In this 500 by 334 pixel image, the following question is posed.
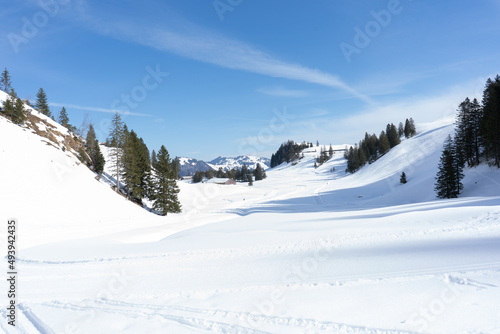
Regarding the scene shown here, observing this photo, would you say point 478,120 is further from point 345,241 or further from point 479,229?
point 345,241

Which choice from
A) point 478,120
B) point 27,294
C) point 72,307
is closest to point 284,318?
point 72,307

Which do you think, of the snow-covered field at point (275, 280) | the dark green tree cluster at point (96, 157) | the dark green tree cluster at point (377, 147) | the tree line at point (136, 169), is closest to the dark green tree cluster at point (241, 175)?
the dark green tree cluster at point (377, 147)

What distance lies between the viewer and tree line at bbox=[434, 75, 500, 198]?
2811cm

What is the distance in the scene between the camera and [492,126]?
27906 mm

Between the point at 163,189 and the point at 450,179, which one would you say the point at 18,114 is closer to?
the point at 163,189

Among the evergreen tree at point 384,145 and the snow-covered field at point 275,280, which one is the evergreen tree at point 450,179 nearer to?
the snow-covered field at point 275,280

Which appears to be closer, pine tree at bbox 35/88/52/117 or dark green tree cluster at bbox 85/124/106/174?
dark green tree cluster at bbox 85/124/106/174

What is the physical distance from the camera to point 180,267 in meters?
9.08

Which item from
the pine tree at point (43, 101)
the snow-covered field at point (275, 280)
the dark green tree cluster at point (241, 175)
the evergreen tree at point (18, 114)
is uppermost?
the pine tree at point (43, 101)

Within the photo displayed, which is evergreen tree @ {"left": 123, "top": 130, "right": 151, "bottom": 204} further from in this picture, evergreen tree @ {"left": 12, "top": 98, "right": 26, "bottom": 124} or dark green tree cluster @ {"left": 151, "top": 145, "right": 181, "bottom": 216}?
evergreen tree @ {"left": 12, "top": 98, "right": 26, "bottom": 124}

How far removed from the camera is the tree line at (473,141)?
2811 centimetres

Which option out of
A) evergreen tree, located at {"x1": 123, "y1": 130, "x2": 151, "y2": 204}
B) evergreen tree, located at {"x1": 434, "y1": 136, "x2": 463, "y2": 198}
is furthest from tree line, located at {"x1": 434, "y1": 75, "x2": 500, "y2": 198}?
evergreen tree, located at {"x1": 123, "y1": 130, "x2": 151, "y2": 204}

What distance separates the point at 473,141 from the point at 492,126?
24.5 ft

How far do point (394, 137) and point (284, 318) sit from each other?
10681cm
